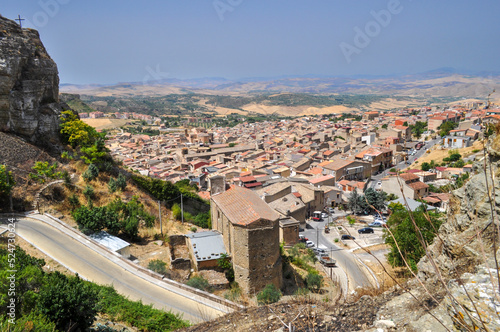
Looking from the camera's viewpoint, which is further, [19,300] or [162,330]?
[162,330]

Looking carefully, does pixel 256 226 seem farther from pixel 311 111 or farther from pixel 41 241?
pixel 311 111

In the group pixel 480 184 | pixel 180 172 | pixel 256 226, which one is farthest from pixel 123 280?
pixel 180 172

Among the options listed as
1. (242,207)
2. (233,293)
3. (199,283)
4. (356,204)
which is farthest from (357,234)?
(199,283)

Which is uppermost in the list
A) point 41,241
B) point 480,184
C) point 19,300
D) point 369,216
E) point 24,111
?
point 24,111

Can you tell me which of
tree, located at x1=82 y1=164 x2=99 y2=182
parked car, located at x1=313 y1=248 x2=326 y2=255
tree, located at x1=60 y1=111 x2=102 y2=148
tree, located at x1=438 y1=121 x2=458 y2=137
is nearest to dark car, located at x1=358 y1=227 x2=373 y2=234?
parked car, located at x1=313 y1=248 x2=326 y2=255

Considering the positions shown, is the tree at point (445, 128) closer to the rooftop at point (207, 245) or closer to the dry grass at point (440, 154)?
the dry grass at point (440, 154)

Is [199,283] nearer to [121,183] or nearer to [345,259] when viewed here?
[121,183]

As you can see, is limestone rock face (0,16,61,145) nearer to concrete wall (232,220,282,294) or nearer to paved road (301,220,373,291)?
concrete wall (232,220,282,294)
